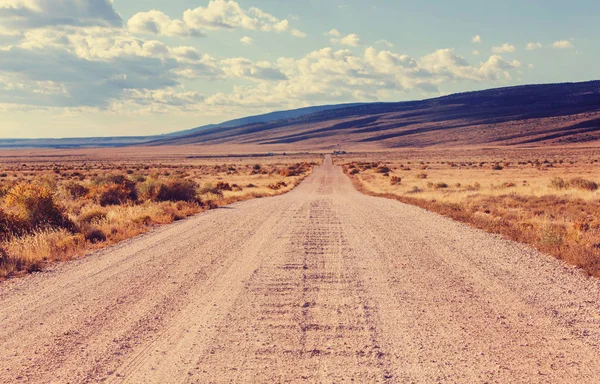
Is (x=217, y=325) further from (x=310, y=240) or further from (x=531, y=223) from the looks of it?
(x=531, y=223)

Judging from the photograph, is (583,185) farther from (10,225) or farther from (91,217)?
(10,225)

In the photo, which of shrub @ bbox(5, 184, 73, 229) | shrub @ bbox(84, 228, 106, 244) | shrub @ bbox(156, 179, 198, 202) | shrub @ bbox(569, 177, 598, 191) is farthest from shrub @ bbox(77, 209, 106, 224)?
shrub @ bbox(569, 177, 598, 191)

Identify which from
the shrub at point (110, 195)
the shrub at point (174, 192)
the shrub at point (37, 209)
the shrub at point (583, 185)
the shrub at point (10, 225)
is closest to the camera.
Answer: the shrub at point (10, 225)

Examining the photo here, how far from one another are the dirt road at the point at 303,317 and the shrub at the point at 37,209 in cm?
441

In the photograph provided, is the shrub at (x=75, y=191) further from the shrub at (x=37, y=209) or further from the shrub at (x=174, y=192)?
the shrub at (x=37, y=209)

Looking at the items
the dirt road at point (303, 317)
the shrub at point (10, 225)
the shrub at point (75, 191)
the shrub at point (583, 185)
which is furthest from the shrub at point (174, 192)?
the shrub at point (583, 185)

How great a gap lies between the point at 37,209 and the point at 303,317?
36.9ft

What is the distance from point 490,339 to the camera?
577 centimetres

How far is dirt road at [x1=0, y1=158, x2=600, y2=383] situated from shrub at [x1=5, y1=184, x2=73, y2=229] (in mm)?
4407

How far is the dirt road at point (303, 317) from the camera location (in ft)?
16.4

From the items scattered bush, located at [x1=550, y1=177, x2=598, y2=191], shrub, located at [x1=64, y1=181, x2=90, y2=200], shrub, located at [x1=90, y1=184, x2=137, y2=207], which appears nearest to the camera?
shrub, located at [x1=90, y1=184, x2=137, y2=207]

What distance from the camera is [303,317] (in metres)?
6.53

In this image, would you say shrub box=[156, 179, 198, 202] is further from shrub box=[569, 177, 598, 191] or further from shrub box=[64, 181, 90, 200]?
shrub box=[569, 177, 598, 191]

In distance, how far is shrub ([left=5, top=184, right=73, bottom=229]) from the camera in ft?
48.0
